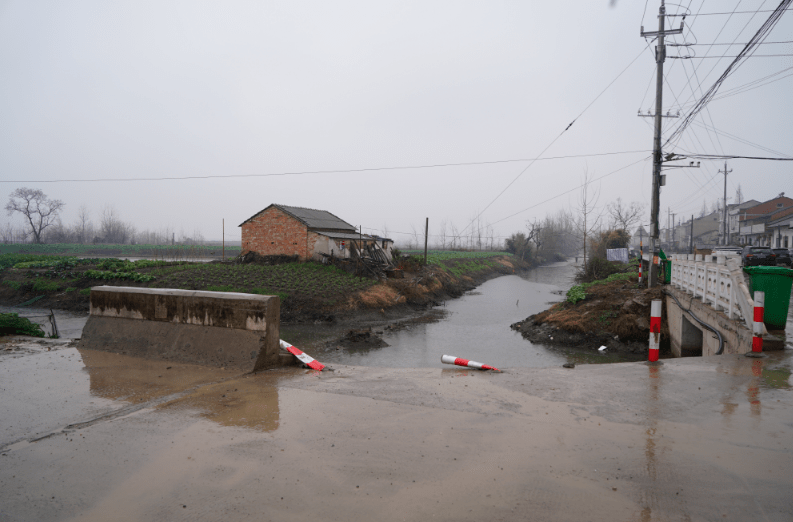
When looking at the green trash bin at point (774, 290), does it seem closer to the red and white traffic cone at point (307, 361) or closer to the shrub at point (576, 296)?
the red and white traffic cone at point (307, 361)

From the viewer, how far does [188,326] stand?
702 cm

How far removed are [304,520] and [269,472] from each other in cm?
72

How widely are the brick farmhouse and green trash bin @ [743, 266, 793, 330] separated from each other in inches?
847

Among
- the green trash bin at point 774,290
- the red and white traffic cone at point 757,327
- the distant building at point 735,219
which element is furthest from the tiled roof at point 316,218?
the distant building at point 735,219

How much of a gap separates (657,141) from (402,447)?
669 inches

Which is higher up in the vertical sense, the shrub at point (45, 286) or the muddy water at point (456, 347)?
the shrub at point (45, 286)

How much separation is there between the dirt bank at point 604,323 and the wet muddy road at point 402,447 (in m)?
7.99

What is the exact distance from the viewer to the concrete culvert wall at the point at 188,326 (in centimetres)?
643

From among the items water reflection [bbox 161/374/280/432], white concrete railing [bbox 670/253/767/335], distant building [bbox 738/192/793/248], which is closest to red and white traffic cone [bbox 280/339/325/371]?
water reflection [bbox 161/374/280/432]

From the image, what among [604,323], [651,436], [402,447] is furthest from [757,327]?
[604,323]

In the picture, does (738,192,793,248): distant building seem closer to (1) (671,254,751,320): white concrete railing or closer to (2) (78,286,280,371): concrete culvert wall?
(1) (671,254,751,320): white concrete railing

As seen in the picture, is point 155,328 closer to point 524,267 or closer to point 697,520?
point 697,520

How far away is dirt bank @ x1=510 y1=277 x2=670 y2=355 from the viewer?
13.3 meters

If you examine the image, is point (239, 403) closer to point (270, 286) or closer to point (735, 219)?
point (270, 286)
